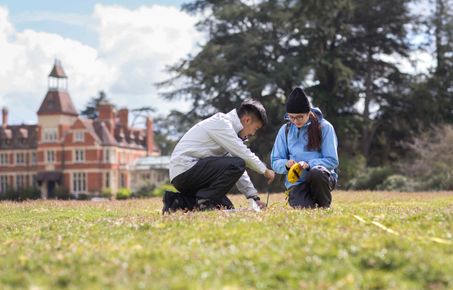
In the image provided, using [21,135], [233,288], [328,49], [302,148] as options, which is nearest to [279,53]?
[328,49]

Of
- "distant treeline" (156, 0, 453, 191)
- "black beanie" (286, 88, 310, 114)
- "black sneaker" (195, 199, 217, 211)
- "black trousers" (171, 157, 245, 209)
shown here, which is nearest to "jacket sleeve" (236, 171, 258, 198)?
"black trousers" (171, 157, 245, 209)

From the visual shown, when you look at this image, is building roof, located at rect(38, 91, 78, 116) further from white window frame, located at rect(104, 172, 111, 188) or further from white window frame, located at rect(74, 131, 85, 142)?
white window frame, located at rect(104, 172, 111, 188)

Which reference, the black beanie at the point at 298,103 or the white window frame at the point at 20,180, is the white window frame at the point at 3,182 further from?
the black beanie at the point at 298,103

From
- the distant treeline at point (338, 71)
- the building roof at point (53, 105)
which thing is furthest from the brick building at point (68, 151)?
the distant treeline at point (338, 71)

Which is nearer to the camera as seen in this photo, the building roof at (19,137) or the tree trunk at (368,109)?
the tree trunk at (368,109)

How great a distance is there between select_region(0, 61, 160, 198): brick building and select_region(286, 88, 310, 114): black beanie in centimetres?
7543

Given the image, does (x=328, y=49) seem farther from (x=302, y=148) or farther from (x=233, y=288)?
(x=233, y=288)

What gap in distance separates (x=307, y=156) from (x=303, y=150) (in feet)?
0.37

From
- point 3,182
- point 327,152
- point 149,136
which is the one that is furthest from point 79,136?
point 327,152

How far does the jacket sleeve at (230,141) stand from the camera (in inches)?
381

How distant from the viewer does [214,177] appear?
970cm

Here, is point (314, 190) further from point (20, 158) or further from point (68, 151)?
point (20, 158)

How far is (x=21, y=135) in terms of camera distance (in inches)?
3524

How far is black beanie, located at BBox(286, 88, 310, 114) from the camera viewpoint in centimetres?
955
